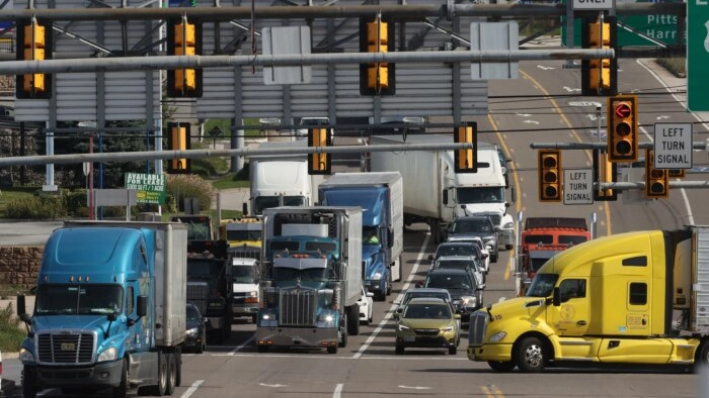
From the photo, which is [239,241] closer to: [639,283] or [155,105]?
[155,105]

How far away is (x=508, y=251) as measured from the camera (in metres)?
66.4

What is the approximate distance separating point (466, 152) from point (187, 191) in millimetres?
→ 40172

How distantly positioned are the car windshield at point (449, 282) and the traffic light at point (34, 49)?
74.5ft

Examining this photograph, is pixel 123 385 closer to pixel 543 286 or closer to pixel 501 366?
pixel 501 366

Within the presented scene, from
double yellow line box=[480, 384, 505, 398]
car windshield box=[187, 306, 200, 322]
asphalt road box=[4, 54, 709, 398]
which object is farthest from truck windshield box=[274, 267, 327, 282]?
double yellow line box=[480, 384, 505, 398]

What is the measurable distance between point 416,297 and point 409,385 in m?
10.9

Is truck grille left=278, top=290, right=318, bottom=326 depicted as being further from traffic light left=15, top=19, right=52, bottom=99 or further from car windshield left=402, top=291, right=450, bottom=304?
traffic light left=15, top=19, right=52, bottom=99

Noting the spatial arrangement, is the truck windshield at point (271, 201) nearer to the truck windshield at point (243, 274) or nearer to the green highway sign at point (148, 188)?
the green highway sign at point (148, 188)

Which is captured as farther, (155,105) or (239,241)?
(239,241)

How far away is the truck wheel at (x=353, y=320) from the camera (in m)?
44.1

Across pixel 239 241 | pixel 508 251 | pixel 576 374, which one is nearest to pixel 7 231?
pixel 239 241

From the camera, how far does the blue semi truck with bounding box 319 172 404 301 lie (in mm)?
51469

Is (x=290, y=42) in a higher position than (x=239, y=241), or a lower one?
higher

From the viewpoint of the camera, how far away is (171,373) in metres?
29.3
